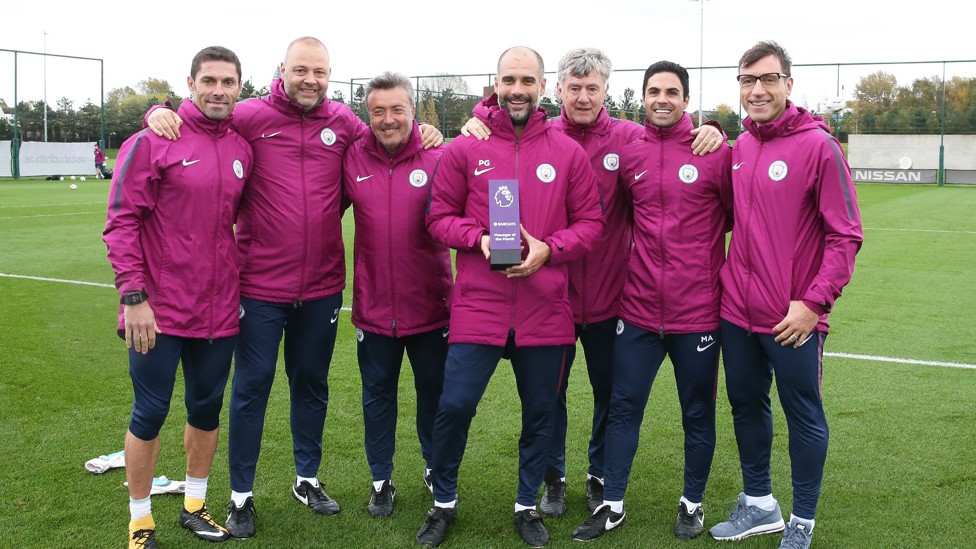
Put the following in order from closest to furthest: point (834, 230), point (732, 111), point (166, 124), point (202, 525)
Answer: point (834, 230) < point (166, 124) < point (202, 525) < point (732, 111)

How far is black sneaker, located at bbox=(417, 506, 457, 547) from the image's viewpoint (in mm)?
3705

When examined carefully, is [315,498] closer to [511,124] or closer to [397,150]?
[397,150]

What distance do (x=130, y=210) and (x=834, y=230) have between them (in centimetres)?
280

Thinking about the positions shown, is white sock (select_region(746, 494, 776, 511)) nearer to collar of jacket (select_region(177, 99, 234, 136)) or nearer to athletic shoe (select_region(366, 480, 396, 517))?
athletic shoe (select_region(366, 480, 396, 517))

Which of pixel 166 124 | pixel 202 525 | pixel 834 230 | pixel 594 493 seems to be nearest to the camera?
pixel 834 230

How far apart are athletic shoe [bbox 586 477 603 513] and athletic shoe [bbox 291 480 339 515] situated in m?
1.22

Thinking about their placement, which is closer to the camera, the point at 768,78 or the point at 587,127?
the point at 768,78

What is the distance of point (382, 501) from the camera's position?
13.4 ft

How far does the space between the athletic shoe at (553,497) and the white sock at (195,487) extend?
158 cm

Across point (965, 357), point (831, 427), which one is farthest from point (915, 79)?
point (831, 427)

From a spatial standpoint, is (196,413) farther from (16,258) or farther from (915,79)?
(915,79)

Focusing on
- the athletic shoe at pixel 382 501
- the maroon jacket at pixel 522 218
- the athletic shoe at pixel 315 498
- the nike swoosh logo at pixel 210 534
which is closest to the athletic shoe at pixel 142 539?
the nike swoosh logo at pixel 210 534

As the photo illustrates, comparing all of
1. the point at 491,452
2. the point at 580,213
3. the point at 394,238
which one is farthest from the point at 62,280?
the point at 580,213

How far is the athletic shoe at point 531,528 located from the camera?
373 cm
